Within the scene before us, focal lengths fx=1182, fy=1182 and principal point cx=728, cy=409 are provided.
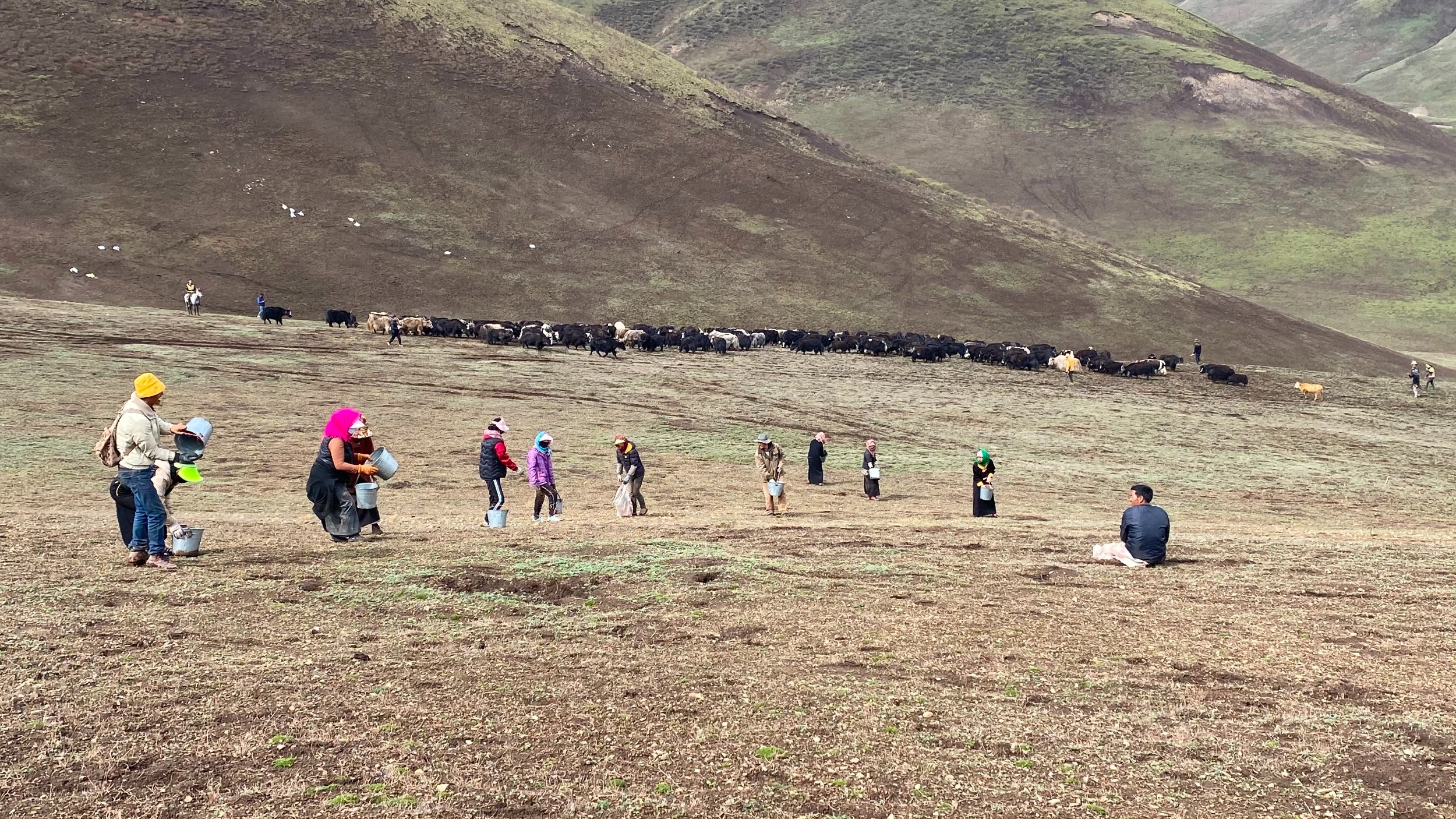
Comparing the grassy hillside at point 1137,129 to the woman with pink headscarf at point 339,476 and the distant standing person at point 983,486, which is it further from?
the woman with pink headscarf at point 339,476

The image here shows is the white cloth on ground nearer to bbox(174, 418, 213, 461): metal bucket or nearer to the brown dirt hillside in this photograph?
bbox(174, 418, 213, 461): metal bucket

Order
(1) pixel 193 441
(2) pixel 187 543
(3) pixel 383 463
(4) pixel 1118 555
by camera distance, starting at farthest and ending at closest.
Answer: (4) pixel 1118 555 < (3) pixel 383 463 < (2) pixel 187 543 < (1) pixel 193 441

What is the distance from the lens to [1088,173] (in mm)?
135750

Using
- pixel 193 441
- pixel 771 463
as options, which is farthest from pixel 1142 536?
pixel 193 441

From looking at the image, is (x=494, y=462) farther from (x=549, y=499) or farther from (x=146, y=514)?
(x=146, y=514)

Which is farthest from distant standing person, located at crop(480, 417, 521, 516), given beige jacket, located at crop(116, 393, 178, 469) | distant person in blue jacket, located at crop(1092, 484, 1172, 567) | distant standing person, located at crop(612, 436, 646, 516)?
distant person in blue jacket, located at crop(1092, 484, 1172, 567)

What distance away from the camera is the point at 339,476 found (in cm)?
1623

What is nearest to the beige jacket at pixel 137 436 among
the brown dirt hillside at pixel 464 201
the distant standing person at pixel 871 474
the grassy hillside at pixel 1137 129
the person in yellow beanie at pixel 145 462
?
the person in yellow beanie at pixel 145 462

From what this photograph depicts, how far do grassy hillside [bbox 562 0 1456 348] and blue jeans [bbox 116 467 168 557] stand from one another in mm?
105379

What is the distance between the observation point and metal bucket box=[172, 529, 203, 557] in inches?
585

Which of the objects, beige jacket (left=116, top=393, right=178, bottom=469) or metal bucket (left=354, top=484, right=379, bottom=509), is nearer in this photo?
beige jacket (left=116, top=393, right=178, bottom=469)

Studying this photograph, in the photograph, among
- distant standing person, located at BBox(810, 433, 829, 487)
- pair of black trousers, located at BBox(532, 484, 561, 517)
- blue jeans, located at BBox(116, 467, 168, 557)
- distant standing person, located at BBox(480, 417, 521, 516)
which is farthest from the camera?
distant standing person, located at BBox(810, 433, 829, 487)

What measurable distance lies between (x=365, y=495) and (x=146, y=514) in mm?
3403

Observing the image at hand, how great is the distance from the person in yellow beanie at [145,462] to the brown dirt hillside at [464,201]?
183 feet
